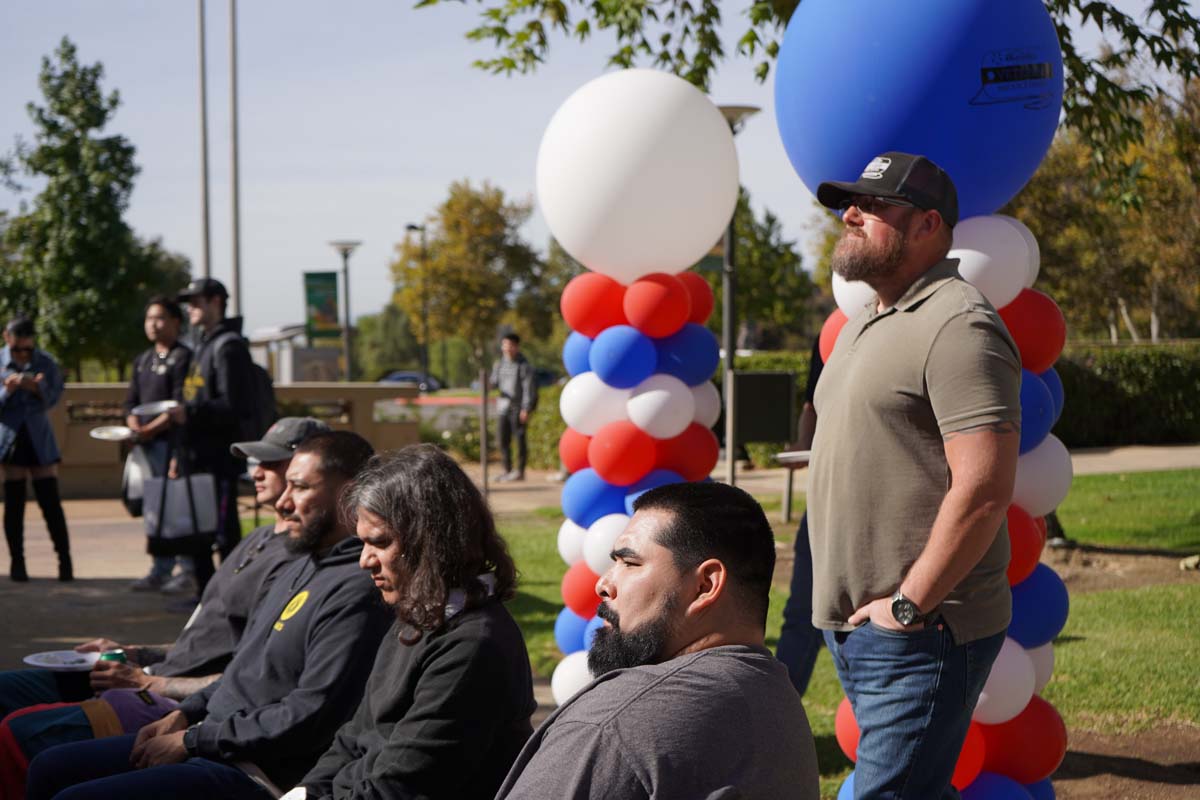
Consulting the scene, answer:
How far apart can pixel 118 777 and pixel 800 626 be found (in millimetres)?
2363

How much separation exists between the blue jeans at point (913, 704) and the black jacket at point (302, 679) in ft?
4.24

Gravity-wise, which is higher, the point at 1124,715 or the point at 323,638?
the point at 323,638

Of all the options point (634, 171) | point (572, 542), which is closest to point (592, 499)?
point (572, 542)

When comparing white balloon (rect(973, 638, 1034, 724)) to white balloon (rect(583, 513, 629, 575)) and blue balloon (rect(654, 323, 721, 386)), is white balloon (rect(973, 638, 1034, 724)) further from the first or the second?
blue balloon (rect(654, 323, 721, 386))

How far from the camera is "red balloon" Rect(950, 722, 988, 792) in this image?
353cm

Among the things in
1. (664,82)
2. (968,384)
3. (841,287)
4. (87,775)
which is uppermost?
(664,82)

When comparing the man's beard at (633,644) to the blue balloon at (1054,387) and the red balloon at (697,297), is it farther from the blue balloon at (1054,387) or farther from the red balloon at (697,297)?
the red balloon at (697,297)

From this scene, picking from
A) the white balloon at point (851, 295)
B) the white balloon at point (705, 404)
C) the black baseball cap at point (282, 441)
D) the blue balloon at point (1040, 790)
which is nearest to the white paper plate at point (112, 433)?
the black baseball cap at point (282, 441)

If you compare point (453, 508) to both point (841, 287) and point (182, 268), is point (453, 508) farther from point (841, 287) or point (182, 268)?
point (182, 268)

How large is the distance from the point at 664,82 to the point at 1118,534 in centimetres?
641

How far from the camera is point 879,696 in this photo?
275cm

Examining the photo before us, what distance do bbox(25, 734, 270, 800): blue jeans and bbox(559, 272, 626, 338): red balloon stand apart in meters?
2.63

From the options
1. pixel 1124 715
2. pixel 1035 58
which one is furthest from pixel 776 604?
pixel 1035 58

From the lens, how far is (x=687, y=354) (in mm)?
5418
